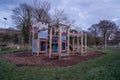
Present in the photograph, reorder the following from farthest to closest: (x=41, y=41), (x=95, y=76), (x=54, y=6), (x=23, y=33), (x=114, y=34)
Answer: (x=114, y=34), (x=54, y=6), (x=23, y=33), (x=41, y=41), (x=95, y=76)

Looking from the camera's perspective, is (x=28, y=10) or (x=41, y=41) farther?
(x=28, y=10)

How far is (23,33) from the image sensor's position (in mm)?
36188

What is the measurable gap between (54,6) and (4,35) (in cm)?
1333

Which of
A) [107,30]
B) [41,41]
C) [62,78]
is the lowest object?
[62,78]

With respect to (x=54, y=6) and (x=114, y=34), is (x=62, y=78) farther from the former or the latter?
(x=114, y=34)

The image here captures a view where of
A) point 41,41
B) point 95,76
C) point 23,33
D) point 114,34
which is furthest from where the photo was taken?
point 114,34

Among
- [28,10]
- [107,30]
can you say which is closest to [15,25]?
[28,10]

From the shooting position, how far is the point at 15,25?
1512 inches

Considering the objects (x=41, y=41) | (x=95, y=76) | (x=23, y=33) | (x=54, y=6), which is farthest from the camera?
(x=54, y=6)

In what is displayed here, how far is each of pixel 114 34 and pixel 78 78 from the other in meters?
52.3

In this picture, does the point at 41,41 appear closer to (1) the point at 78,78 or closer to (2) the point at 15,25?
(1) the point at 78,78

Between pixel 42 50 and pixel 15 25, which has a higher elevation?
pixel 15 25

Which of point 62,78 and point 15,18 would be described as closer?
point 62,78

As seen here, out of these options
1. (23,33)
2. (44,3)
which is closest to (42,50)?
(23,33)
